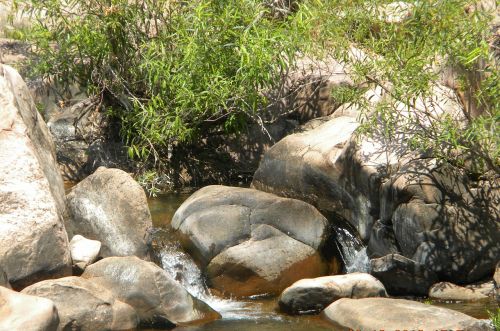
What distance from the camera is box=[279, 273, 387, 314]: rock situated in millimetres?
9516

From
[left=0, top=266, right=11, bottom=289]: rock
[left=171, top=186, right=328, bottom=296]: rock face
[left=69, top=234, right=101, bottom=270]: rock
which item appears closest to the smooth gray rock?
[left=171, top=186, right=328, bottom=296]: rock face

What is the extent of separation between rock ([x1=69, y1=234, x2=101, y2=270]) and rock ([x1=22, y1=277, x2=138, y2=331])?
0.67 meters

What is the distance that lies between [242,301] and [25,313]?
10.9 ft

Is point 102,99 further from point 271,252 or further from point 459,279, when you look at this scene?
point 459,279

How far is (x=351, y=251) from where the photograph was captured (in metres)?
11.1

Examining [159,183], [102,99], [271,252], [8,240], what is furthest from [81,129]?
[8,240]

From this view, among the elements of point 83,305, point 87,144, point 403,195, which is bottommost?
point 83,305

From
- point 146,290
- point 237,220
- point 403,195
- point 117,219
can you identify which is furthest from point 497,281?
point 117,219

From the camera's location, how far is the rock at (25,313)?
7191 mm

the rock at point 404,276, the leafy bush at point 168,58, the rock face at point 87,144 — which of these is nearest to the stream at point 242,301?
the rock at point 404,276

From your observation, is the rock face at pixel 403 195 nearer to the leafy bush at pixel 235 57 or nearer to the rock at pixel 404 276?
the rock at pixel 404 276

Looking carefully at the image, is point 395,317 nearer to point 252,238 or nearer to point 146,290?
point 146,290

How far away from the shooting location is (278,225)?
10.8 m

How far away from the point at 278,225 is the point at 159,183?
3115mm
